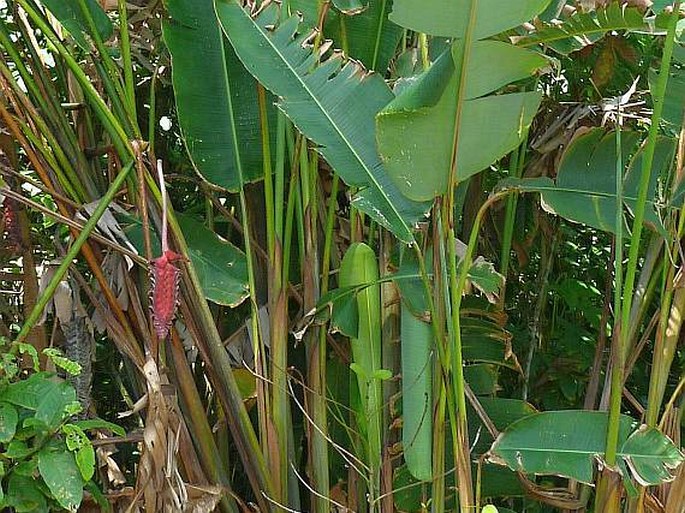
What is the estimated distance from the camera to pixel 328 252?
4.57ft

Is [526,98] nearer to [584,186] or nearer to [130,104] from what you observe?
[584,186]

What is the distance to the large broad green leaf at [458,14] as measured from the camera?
96cm

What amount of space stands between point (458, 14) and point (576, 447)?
0.65 meters

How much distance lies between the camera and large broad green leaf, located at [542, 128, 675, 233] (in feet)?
4.09

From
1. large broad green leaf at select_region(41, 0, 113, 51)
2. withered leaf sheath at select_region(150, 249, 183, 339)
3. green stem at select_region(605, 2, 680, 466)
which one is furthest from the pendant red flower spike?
green stem at select_region(605, 2, 680, 466)

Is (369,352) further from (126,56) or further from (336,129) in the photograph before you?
(126,56)

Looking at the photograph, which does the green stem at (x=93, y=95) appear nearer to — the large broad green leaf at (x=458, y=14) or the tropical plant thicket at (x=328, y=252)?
the tropical plant thicket at (x=328, y=252)

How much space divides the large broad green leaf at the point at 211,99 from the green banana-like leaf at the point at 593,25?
458 mm

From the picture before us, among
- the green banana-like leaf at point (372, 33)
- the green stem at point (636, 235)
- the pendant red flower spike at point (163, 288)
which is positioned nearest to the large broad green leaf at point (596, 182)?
the green stem at point (636, 235)

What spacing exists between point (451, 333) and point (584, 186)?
13.3 inches

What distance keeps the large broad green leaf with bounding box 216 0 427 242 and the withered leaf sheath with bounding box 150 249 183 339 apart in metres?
0.29

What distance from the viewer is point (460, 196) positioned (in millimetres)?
1435

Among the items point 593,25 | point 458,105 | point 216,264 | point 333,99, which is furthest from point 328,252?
point 593,25

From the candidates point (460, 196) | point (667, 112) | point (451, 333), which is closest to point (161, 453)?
point (451, 333)
